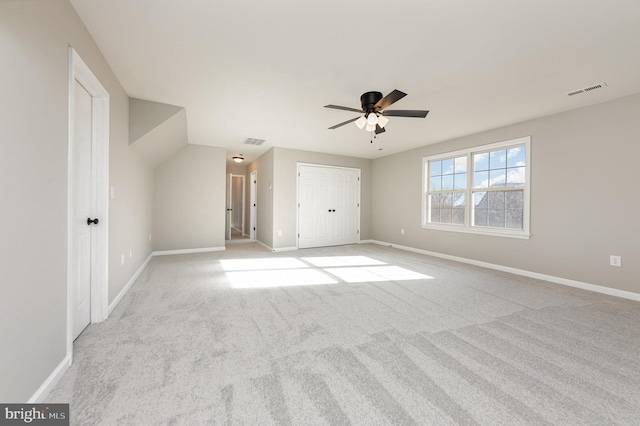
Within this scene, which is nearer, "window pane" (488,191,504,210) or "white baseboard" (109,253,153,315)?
"white baseboard" (109,253,153,315)

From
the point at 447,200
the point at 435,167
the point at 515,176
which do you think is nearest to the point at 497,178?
the point at 515,176

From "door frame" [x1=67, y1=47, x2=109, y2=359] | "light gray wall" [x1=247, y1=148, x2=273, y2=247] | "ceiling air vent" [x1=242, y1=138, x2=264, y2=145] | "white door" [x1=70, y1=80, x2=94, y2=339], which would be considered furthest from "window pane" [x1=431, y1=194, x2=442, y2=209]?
"white door" [x1=70, y1=80, x2=94, y2=339]

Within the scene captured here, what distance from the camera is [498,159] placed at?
450cm

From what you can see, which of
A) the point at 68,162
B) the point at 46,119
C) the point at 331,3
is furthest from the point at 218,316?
the point at 331,3

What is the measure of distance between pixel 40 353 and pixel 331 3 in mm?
2755

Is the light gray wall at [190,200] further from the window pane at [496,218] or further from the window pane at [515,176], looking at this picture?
the window pane at [515,176]

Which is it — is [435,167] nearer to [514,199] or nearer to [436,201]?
[436,201]

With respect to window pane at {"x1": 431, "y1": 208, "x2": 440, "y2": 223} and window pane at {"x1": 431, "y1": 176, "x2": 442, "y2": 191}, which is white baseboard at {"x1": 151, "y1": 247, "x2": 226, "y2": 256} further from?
window pane at {"x1": 431, "y1": 176, "x2": 442, "y2": 191}

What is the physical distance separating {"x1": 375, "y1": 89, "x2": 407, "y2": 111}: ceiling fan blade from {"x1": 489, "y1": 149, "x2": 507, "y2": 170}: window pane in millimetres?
2955

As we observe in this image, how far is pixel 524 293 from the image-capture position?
3189 mm

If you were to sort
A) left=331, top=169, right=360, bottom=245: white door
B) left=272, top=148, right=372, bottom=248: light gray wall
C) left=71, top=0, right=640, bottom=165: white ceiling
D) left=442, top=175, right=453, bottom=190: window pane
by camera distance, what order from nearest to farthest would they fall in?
left=71, top=0, right=640, bottom=165: white ceiling < left=442, top=175, right=453, bottom=190: window pane < left=272, top=148, right=372, bottom=248: light gray wall < left=331, top=169, right=360, bottom=245: white door

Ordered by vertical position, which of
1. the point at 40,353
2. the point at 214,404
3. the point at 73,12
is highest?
the point at 73,12

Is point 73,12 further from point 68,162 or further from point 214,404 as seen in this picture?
point 214,404

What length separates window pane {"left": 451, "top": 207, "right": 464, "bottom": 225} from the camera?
5.06 m
